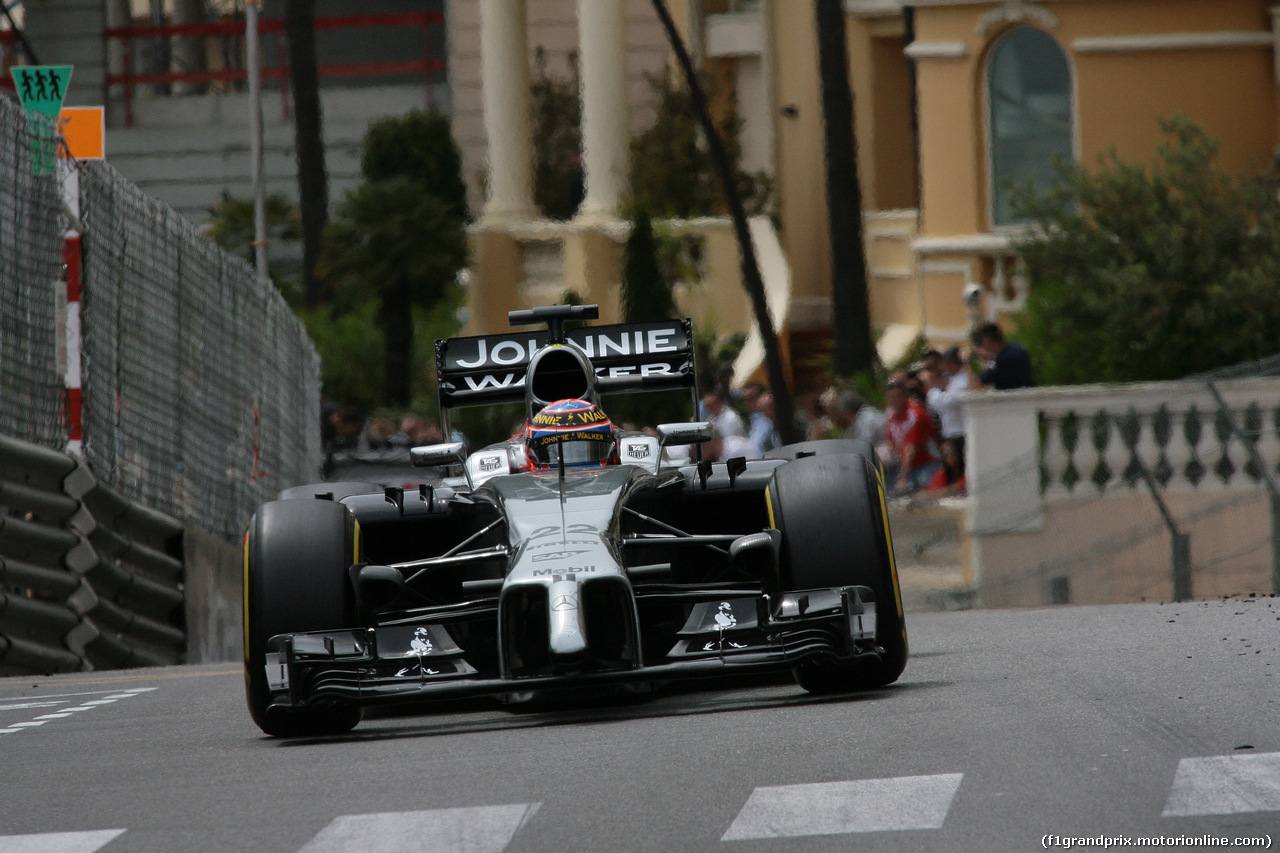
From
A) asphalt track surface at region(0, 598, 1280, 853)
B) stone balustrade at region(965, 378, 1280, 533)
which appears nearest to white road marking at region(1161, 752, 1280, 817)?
asphalt track surface at region(0, 598, 1280, 853)

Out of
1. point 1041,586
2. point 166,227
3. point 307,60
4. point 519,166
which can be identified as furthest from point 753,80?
point 166,227

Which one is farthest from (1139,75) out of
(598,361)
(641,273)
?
(598,361)

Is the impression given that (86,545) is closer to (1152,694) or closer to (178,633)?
(178,633)

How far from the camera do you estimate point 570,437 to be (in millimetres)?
9797

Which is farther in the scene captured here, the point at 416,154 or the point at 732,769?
the point at 416,154

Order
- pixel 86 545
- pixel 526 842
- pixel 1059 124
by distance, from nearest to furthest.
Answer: pixel 526 842 → pixel 86 545 → pixel 1059 124

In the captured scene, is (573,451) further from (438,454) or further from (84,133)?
(84,133)

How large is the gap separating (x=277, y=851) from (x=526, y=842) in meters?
0.65

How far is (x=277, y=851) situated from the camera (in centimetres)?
614

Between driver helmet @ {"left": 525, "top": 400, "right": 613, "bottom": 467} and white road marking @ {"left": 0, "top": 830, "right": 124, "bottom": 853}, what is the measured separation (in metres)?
3.55

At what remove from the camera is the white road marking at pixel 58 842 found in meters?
Result: 6.37

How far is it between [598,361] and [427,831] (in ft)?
16.0

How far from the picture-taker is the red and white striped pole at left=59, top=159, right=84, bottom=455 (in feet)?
44.3

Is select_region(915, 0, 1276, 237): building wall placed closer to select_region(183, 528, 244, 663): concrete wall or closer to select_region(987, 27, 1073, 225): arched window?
select_region(987, 27, 1073, 225): arched window
